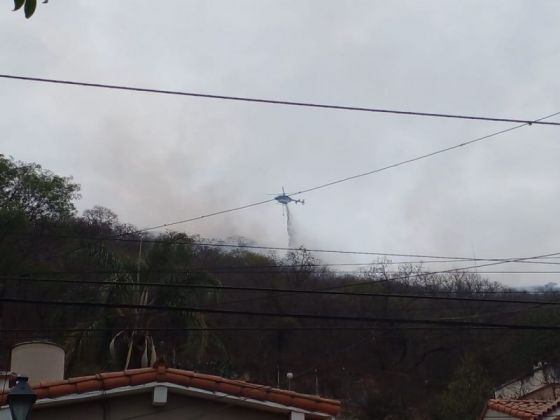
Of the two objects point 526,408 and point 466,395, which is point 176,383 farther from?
point 466,395

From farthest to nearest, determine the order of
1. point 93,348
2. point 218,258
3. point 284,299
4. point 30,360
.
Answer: point 284,299 → point 218,258 → point 93,348 → point 30,360

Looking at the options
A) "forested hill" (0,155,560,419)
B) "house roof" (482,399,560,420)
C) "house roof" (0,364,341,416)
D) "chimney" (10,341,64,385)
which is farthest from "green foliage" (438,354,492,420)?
"house roof" (0,364,341,416)

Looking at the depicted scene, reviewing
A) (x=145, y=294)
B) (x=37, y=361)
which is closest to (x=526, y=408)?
(x=37, y=361)

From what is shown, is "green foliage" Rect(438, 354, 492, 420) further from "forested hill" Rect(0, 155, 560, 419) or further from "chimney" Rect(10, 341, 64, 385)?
"chimney" Rect(10, 341, 64, 385)

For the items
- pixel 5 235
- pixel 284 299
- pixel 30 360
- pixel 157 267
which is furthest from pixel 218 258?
pixel 30 360

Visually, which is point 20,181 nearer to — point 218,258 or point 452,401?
point 218,258

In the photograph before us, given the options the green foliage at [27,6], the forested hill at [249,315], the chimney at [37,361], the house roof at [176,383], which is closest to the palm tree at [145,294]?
the forested hill at [249,315]
